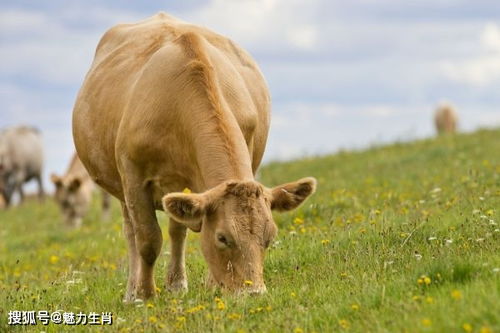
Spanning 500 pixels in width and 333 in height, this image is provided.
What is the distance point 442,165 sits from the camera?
53.0 feet

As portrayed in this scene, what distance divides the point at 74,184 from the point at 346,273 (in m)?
15.0

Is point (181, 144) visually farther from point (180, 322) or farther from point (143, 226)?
point (180, 322)

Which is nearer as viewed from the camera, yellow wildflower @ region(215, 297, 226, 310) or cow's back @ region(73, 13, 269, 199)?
yellow wildflower @ region(215, 297, 226, 310)

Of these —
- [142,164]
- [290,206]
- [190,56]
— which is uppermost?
[190,56]

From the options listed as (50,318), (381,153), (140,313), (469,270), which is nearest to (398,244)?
(469,270)

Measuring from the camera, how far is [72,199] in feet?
68.6

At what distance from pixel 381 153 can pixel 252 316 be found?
16268 mm

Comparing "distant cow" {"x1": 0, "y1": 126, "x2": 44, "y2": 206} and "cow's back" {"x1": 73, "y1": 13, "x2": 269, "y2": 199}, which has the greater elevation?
"distant cow" {"x1": 0, "y1": 126, "x2": 44, "y2": 206}

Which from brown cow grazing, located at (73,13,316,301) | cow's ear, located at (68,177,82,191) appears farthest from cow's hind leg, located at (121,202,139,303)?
cow's ear, located at (68,177,82,191)

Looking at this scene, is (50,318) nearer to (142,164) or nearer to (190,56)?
(142,164)

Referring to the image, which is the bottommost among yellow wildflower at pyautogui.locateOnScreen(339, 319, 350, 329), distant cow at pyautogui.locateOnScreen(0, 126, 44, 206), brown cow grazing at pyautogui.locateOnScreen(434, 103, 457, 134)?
yellow wildflower at pyautogui.locateOnScreen(339, 319, 350, 329)

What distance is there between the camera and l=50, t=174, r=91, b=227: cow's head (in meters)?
20.9

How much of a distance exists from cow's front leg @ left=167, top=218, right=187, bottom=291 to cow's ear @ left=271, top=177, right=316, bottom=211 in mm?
1981

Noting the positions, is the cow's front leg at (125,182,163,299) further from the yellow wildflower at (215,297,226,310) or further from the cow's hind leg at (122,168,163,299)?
the yellow wildflower at (215,297,226,310)
